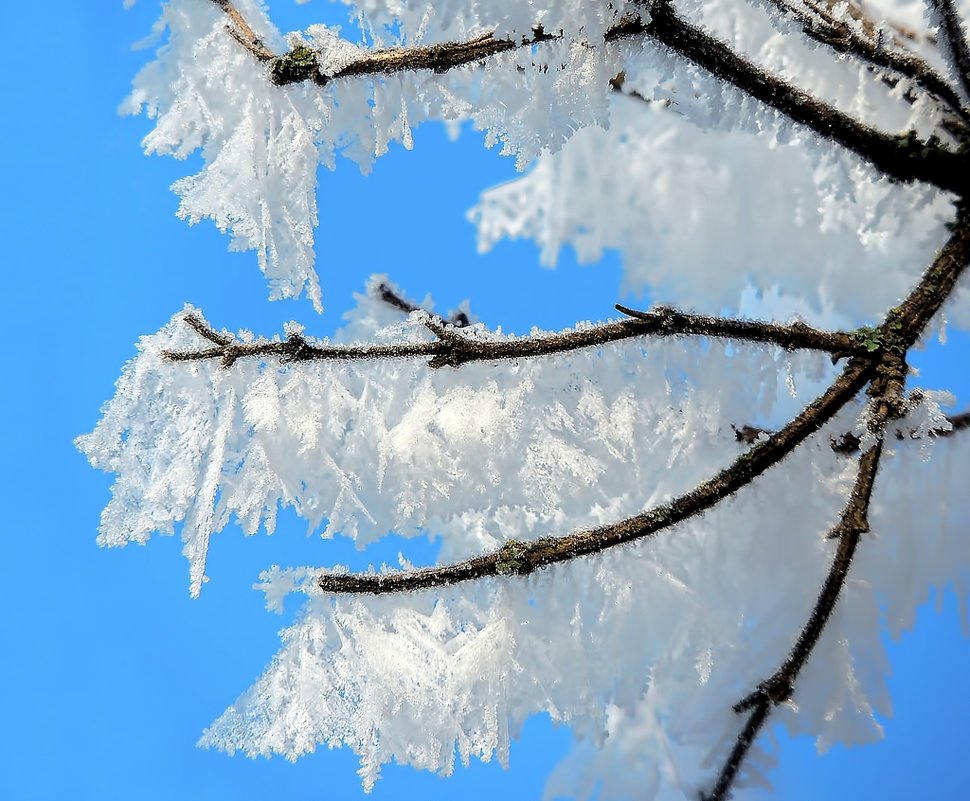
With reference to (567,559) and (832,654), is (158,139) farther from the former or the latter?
(832,654)

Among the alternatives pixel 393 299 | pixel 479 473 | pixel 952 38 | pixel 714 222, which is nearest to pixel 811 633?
pixel 479 473

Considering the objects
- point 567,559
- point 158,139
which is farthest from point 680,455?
point 158,139

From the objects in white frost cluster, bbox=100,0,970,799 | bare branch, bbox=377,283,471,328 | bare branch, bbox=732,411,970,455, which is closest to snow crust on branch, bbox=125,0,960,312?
white frost cluster, bbox=100,0,970,799

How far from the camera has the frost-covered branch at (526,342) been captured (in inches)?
17.3

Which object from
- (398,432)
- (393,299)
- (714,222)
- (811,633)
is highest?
(714,222)

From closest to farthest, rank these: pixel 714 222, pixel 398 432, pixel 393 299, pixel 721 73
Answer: pixel 721 73 → pixel 398 432 → pixel 393 299 → pixel 714 222

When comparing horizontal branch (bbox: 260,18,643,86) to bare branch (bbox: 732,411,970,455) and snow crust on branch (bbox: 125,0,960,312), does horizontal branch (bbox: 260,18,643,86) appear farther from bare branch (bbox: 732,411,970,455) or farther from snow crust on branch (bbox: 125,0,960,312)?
bare branch (bbox: 732,411,970,455)

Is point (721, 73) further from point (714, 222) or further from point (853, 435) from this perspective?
point (714, 222)

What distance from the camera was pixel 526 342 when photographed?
452 mm

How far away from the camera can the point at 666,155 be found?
0.97m

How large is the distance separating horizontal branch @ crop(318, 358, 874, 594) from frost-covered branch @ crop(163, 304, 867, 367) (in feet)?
0.08

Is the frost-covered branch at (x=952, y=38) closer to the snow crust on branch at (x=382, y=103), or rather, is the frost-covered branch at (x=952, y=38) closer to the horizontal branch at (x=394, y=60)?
the snow crust on branch at (x=382, y=103)

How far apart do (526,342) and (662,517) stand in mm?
114

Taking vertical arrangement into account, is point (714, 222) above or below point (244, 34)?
above
